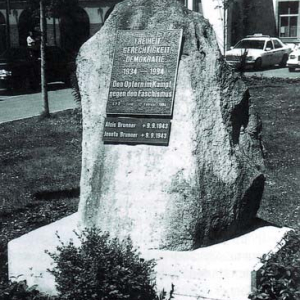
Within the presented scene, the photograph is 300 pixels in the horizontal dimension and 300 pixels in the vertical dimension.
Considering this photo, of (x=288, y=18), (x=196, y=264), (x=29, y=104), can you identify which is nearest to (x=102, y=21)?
(x=288, y=18)

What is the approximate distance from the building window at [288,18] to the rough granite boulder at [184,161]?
34.7 m

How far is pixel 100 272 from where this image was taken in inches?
Answer: 171

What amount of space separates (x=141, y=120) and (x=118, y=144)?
270 mm

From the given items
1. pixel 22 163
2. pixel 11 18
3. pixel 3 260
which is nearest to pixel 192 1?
pixel 11 18

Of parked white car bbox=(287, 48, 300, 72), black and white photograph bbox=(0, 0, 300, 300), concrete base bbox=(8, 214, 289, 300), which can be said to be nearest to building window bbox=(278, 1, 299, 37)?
parked white car bbox=(287, 48, 300, 72)

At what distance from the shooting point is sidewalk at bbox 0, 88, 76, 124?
15633mm

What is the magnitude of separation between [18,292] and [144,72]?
198 cm

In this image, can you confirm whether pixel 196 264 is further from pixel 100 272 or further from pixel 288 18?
pixel 288 18

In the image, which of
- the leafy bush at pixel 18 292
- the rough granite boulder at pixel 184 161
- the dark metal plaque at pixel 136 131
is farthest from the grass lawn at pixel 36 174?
the dark metal plaque at pixel 136 131

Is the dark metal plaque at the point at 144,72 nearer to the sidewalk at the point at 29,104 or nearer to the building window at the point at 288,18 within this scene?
the sidewalk at the point at 29,104

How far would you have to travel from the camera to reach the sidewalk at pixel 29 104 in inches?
615

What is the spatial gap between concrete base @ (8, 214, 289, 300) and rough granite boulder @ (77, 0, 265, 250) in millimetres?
177

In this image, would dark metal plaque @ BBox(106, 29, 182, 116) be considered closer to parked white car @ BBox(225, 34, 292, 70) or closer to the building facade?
parked white car @ BBox(225, 34, 292, 70)

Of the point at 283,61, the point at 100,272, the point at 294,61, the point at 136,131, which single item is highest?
the point at 136,131
